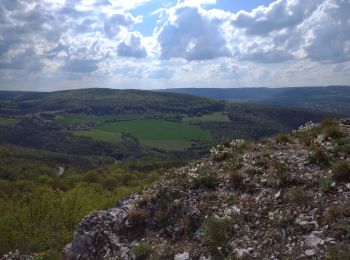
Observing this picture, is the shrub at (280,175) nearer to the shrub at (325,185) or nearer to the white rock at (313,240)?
the shrub at (325,185)

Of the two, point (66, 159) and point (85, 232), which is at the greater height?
point (85, 232)

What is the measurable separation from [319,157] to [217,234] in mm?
4991

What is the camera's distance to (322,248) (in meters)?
9.84

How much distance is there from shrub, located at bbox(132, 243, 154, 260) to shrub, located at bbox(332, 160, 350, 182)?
6.17 metres

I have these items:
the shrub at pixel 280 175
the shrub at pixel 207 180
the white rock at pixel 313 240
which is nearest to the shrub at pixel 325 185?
the shrub at pixel 280 175

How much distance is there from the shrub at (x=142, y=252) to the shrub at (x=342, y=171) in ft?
20.2

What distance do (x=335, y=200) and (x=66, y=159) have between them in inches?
6806

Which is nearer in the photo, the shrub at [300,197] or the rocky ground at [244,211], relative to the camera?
the rocky ground at [244,211]

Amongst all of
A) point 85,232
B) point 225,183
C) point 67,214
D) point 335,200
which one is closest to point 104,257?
point 85,232

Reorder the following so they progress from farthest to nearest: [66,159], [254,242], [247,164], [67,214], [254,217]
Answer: [66,159]
[67,214]
[247,164]
[254,217]
[254,242]

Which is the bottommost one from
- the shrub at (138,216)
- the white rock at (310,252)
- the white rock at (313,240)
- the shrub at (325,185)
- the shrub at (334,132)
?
the shrub at (138,216)

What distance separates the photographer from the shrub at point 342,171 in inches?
487

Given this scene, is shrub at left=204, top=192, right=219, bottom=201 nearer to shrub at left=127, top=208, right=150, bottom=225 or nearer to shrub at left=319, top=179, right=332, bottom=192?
shrub at left=127, top=208, right=150, bottom=225

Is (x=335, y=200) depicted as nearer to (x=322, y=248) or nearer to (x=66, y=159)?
(x=322, y=248)
